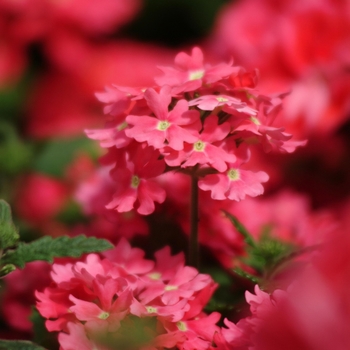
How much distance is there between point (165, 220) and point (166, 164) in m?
0.13

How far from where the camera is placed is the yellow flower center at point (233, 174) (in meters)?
0.50

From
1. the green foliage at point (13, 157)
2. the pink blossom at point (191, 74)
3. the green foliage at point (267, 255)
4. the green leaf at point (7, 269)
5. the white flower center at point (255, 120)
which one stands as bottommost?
the green foliage at point (13, 157)

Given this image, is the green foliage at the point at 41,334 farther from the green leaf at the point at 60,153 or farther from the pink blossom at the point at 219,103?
the green leaf at the point at 60,153

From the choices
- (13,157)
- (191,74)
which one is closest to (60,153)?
(13,157)

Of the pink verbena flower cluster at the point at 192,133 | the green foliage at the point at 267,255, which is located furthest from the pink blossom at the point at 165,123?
the green foliage at the point at 267,255

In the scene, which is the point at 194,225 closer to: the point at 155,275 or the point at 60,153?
the point at 155,275

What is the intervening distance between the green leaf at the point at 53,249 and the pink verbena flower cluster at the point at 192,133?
34 mm

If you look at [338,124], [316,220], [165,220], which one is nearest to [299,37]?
[338,124]

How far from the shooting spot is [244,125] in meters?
0.50

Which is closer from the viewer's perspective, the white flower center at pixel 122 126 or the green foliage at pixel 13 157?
the white flower center at pixel 122 126

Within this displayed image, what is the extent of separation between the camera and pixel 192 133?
496 millimetres

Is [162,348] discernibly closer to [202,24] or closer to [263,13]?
[263,13]

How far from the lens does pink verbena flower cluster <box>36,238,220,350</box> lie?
0.45 metres

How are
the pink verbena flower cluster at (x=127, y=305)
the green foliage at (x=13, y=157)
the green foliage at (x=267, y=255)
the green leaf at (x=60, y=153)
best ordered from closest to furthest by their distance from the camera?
the pink verbena flower cluster at (x=127, y=305), the green foliage at (x=267, y=255), the green foliage at (x=13, y=157), the green leaf at (x=60, y=153)
